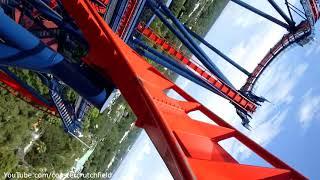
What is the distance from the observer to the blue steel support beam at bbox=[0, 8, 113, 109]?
11.5m

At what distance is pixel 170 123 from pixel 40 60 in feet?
16.6

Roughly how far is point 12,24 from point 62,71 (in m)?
2.27

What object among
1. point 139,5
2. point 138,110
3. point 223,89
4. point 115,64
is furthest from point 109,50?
point 223,89

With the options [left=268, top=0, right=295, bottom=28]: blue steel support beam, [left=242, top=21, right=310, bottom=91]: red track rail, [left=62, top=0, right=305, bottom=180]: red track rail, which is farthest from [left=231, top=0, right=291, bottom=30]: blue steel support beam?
[left=62, top=0, right=305, bottom=180]: red track rail

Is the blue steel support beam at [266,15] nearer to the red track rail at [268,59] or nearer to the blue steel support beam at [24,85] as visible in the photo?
the red track rail at [268,59]

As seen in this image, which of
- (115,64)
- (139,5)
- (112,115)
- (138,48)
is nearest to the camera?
(115,64)

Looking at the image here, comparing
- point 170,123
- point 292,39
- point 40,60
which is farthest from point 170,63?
point 170,123

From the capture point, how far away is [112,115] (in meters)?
88.7

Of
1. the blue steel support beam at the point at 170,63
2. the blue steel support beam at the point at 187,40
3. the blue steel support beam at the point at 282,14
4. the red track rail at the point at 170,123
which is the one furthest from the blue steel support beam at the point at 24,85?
the blue steel support beam at the point at 282,14

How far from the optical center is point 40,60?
12398mm

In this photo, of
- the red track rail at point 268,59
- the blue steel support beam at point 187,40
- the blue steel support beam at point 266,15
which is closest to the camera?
the blue steel support beam at point 187,40

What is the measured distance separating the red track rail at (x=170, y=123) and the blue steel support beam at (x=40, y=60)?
1.46 meters

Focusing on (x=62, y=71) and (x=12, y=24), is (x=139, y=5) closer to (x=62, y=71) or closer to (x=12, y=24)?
(x=62, y=71)

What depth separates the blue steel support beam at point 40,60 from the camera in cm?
1148
